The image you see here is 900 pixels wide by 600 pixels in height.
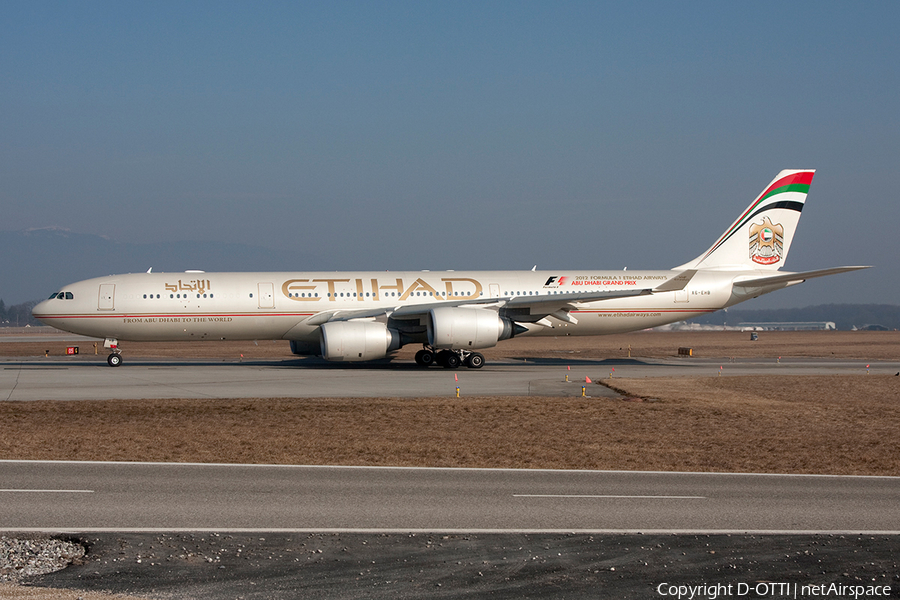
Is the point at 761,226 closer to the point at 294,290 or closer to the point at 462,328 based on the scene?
the point at 462,328

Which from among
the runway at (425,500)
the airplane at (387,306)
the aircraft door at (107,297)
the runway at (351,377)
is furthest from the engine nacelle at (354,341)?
the runway at (425,500)

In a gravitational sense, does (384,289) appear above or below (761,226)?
below

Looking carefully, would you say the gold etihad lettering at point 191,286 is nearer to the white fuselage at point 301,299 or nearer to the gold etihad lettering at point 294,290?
the white fuselage at point 301,299

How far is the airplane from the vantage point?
3131 cm

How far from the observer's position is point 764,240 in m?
38.1

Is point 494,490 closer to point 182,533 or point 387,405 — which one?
point 182,533

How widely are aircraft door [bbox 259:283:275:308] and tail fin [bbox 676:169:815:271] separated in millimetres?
19797

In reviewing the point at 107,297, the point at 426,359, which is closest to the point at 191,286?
the point at 107,297

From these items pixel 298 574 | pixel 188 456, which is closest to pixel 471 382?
pixel 188 456

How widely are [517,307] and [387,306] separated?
559 centimetres

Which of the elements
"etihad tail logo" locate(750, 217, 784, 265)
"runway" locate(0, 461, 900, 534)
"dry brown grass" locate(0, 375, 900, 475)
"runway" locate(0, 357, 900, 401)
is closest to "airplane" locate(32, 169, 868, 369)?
"runway" locate(0, 357, 900, 401)

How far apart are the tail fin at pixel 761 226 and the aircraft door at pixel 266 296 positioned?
65.0ft

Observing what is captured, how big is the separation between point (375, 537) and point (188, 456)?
6.12 m

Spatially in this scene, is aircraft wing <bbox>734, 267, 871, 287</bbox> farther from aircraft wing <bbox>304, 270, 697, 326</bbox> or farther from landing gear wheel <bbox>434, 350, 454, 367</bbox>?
landing gear wheel <bbox>434, 350, 454, 367</bbox>
